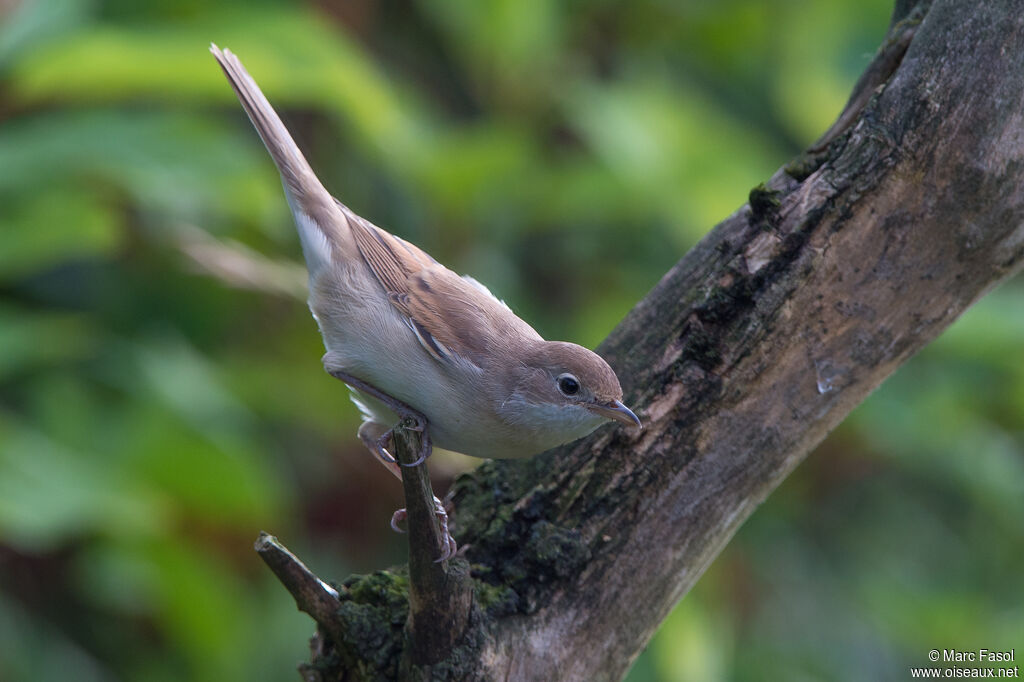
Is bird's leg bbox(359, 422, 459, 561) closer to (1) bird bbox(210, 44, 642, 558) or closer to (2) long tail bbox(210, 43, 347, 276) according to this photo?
(1) bird bbox(210, 44, 642, 558)

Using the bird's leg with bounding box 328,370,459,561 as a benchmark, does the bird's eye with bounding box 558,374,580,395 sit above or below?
above

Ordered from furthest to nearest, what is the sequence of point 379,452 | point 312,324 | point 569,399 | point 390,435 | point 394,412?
point 312,324 < point 379,452 < point 390,435 < point 394,412 < point 569,399

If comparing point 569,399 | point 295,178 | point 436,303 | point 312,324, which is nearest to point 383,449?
point 436,303

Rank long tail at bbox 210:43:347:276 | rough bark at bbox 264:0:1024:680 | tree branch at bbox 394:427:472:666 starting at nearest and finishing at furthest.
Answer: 1. tree branch at bbox 394:427:472:666
2. rough bark at bbox 264:0:1024:680
3. long tail at bbox 210:43:347:276

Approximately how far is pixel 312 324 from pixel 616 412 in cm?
319

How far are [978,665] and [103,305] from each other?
5.08 metres

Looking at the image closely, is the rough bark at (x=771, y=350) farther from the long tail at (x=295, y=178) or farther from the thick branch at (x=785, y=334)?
the long tail at (x=295, y=178)

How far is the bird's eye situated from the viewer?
2955 millimetres

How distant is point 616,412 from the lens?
2830mm

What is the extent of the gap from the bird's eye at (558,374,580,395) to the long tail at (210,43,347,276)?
41.6 inches

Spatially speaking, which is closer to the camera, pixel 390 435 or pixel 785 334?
pixel 785 334

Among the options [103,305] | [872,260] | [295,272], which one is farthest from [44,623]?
[872,260]

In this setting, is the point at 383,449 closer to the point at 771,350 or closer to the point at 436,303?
the point at 436,303

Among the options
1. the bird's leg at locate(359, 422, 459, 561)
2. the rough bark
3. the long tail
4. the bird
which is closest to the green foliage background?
the long tail
